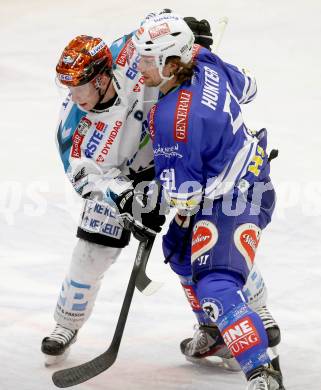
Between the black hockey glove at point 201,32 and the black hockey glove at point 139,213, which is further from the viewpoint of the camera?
the black hockey glove at point 201,32

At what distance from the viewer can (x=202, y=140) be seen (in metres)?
3.33

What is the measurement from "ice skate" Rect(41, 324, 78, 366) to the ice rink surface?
0.07 meters

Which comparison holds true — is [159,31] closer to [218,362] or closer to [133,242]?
[218,362]

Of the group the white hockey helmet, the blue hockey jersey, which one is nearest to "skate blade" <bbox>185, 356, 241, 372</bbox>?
the blue hockey jersey

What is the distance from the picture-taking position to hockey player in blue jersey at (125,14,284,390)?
3262 mm

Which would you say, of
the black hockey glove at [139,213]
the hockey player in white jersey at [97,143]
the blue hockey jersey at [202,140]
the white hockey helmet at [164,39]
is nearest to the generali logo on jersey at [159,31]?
the white hockey helmet at [164,39]

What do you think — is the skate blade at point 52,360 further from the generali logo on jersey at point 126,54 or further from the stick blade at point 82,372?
the generali logo on jersey at point 126,54

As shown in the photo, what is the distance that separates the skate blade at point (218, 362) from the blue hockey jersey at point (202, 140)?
0.88 metres

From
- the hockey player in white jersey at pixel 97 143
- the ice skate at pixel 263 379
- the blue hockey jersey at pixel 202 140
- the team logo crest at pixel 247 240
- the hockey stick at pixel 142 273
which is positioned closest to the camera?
the ice skate at pixel 263 379

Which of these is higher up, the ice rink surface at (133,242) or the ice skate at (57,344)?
the ice skate at (57,344)

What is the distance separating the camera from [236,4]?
8234 millimetres

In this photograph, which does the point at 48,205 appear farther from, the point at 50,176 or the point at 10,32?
the point at 10,32

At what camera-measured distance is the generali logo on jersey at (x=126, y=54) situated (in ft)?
12.7

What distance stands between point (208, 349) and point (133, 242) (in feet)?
4.28
